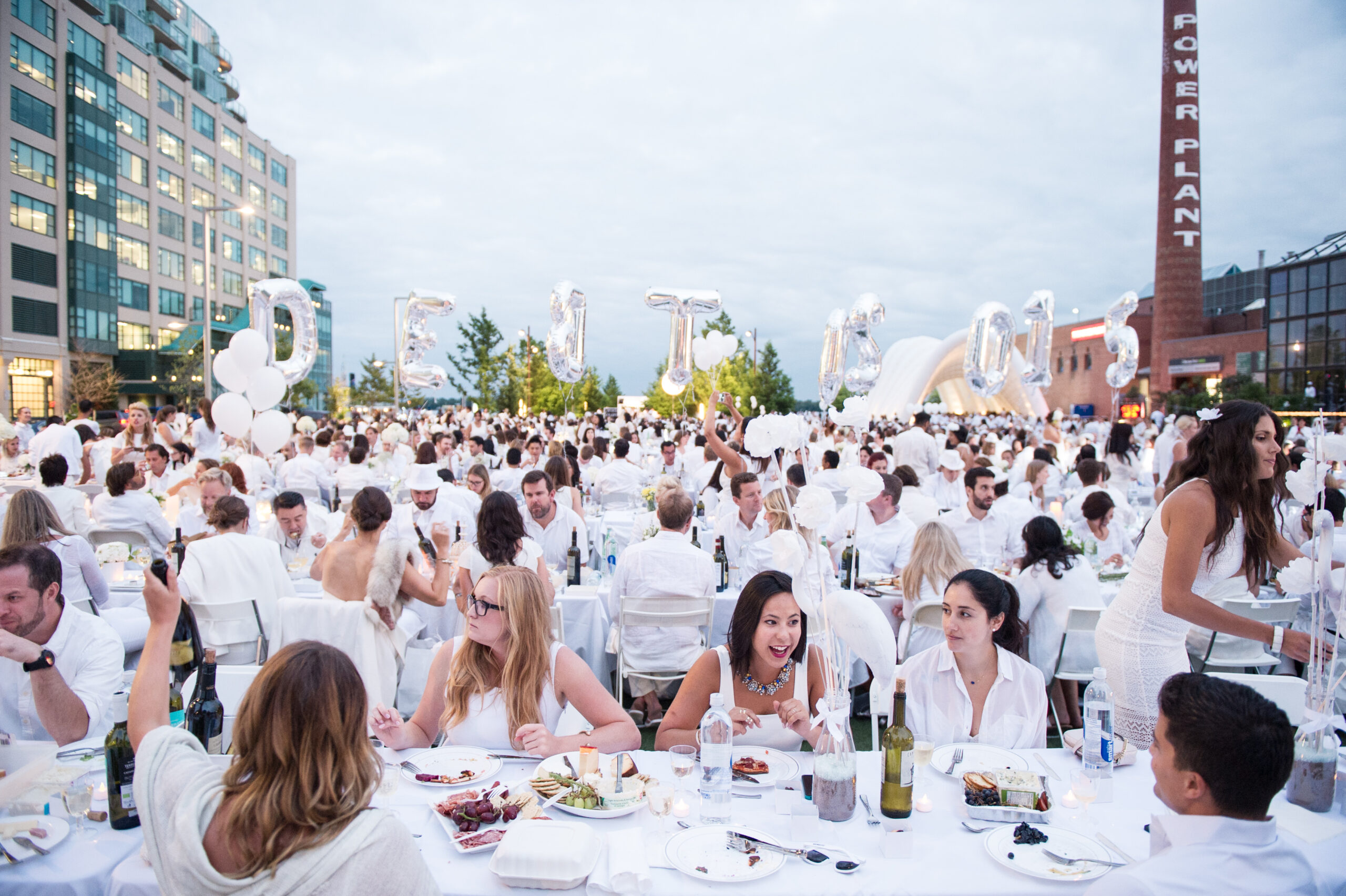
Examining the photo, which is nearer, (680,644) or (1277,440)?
(1277,440)

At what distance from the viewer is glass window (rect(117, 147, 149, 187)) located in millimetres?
39656

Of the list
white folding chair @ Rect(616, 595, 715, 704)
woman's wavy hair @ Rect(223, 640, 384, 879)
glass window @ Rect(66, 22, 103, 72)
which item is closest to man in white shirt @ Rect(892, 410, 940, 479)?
white folding chair @ Rect(616, 595, 715, 704)

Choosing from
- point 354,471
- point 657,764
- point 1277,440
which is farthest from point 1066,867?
point 354,471

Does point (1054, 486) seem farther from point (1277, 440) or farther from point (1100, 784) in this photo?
point (1100, 784)

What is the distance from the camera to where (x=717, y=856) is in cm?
203

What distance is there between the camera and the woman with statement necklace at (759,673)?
283 centimetres

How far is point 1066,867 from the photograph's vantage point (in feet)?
6.47

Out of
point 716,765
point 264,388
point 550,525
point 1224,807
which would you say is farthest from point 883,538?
point 264,388

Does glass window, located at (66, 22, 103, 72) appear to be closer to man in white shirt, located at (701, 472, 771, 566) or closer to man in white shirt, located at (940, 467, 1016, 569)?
man in white shirt, located at (701, 472, 771, 566)

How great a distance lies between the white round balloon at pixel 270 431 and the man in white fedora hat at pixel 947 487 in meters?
6.94

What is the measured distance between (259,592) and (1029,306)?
27.1ft

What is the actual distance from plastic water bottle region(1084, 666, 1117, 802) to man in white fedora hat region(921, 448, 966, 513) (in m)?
6.26

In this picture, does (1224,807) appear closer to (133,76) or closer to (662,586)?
(662,586)

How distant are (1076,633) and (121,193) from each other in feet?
163
